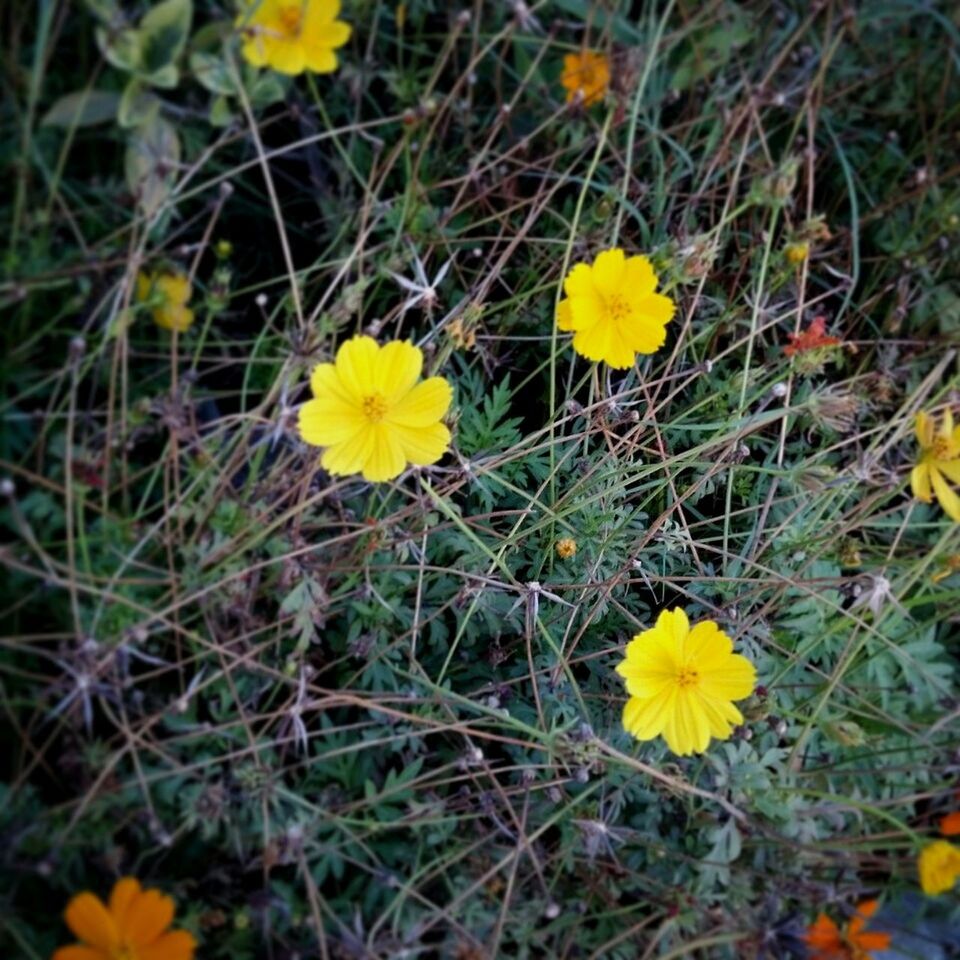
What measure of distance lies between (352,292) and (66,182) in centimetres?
32

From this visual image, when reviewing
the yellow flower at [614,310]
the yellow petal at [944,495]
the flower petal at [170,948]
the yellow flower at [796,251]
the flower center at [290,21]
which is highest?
the flower center at [290,21]

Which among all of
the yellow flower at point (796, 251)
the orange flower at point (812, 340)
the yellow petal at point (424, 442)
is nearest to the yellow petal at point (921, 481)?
the orange flower at point (812, 340)

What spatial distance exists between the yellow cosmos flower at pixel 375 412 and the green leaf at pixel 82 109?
0.34m

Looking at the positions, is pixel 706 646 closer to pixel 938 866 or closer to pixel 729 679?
pixel 729 679

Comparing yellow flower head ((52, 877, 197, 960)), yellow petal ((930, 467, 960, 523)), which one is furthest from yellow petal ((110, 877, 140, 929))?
yellow petal ((930, 467, 960, 523))

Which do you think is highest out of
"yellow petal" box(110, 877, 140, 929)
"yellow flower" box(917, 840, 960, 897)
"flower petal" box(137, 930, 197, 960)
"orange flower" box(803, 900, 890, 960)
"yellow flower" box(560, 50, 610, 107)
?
"yellow flower" box(560, 50, 610, 107)

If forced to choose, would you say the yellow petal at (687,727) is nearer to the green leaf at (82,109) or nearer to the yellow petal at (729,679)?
the yellow petal at (729,679)

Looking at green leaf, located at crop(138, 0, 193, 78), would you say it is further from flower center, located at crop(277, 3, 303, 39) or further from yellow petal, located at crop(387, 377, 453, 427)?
yellow petal, located at crop(387, 377, 453, 427)

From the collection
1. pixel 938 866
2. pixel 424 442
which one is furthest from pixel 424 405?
pixel 938 866

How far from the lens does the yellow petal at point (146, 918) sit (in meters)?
0.80

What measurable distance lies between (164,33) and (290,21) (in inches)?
6.1

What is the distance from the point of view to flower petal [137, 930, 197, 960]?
795 mm

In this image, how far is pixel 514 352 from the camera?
42.9 inches

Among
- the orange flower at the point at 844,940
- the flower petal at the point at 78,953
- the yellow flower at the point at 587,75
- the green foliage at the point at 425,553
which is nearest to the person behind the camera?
the flower petal at the point at 78,953
